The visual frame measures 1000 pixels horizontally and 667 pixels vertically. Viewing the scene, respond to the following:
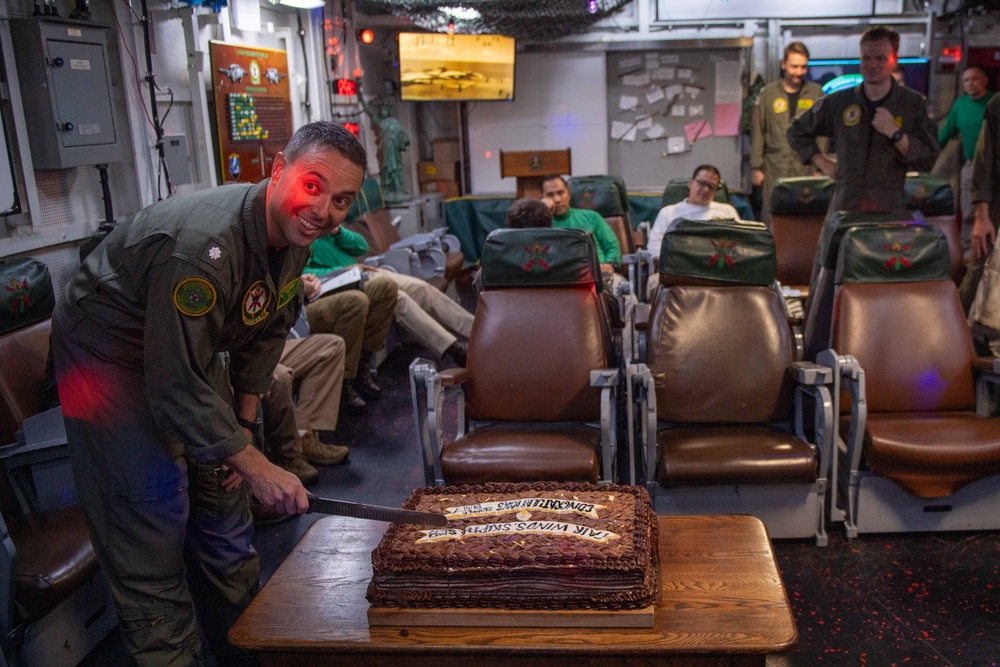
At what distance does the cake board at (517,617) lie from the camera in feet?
5.63

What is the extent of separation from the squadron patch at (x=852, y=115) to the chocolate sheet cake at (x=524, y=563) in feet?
10.2

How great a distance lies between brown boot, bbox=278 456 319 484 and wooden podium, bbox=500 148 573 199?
15.4ft

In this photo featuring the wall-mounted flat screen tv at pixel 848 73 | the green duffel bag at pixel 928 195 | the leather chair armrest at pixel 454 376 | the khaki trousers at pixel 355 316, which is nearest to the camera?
the leather chair armrest at pixel 454 376

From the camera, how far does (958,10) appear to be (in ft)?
26.2

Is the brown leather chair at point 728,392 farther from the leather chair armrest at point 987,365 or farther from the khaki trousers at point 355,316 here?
the khaki trousers at point 355,316

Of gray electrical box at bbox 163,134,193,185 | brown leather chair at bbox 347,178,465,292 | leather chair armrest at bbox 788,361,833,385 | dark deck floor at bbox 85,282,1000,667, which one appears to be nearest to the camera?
dark deck floor at bbox 85,282,1000,667

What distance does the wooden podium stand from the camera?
8.16 meters

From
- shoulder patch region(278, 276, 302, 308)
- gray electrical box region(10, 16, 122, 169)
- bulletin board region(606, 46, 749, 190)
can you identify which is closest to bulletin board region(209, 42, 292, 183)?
gray electrical box region(10, 16, 122, 169)

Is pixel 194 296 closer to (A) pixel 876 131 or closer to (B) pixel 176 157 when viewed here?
(B) pixel 176 157

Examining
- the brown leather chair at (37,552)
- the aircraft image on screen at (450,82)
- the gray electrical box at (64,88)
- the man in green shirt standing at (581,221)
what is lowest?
the brown leather chair at (37,552)

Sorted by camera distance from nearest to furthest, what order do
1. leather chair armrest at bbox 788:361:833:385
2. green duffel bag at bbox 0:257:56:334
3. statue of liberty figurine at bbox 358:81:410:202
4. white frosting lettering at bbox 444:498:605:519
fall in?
white frosting lettering at bbox 444:498:605:519
green duffel bag at bbox 0:257:56:334
leather chair armrest at bbox 788:361:833:385
statue of liberty figurine at bbox 358:81:410:202

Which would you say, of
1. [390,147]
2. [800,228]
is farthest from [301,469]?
[390,147]

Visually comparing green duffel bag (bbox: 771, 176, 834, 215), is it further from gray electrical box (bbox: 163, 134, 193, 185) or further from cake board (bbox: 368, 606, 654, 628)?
cake board (bbox: 368, 606, 654, 628)

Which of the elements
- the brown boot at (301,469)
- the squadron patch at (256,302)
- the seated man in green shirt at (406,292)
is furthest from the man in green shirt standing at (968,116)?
the squadron patch at (256,302)
